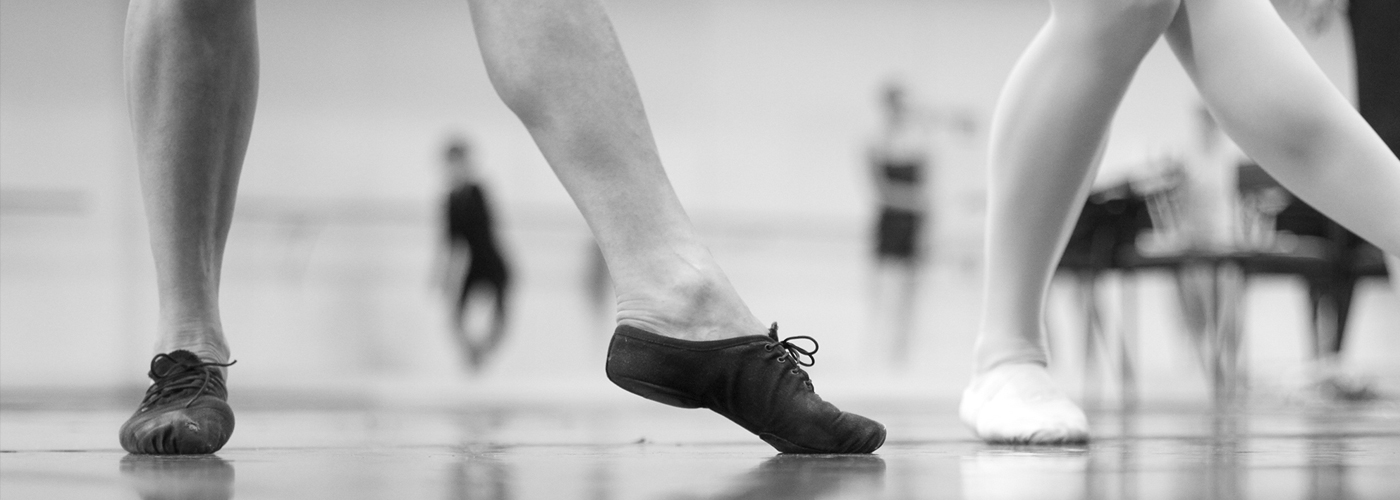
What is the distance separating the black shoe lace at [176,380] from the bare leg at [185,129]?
0.04 meters

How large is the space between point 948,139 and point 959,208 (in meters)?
0.43

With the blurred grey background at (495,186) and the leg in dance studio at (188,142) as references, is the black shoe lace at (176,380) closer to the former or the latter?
the leg in dance studio at (188,142)

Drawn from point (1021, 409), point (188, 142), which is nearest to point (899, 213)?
point (1021, 409)

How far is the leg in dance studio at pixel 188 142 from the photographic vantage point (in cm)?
111

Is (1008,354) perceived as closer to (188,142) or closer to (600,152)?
(600,152)

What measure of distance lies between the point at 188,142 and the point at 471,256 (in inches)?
213

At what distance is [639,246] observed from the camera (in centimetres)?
94

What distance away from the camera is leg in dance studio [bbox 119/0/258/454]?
1105mm

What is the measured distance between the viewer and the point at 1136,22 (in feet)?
3.85

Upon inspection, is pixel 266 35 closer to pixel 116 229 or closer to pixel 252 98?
pixel 116 229

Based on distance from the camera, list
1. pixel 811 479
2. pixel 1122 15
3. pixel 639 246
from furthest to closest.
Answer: pixel 1122 15
pixel 639 246
pixel 811 479

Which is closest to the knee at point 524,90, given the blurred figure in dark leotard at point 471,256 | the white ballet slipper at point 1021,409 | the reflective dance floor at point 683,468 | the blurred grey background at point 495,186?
the reflective dance floor at point 683,468

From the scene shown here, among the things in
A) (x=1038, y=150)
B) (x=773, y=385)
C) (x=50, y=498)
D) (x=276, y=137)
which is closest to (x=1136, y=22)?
(x=1038, y=150)

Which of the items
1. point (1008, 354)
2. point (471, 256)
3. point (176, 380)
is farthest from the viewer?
point (471, 256)
